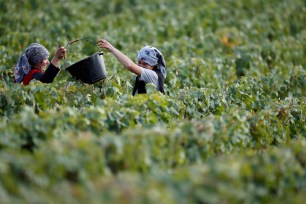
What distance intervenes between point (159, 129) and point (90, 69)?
1871 mm

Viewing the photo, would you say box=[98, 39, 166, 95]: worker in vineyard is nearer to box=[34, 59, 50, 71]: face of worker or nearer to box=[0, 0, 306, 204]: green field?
box=[0, 0, 306, 204]: green field

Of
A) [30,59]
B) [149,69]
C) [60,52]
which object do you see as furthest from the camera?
[30,59]

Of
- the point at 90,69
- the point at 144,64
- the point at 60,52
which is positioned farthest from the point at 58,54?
the point at 144,64

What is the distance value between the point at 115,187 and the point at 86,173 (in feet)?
1.16

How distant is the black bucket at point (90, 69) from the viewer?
6.38m

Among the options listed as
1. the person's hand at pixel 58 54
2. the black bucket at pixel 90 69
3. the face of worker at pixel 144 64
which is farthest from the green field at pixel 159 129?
the face of worker at pixel 144 64

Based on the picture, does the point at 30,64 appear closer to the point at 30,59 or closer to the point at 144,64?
the point at 30,59

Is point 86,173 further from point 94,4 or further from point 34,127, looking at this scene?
point 94,4

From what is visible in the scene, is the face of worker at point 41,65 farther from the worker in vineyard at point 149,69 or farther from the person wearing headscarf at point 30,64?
the worker in vineyard at point 149,69

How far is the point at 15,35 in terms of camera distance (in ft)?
33.7

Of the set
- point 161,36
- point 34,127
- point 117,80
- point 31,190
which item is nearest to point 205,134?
point 34,127

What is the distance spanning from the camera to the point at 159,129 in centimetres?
475

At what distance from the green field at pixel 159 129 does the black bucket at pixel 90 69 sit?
0.12 metres

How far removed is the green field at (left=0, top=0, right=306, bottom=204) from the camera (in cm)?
398
